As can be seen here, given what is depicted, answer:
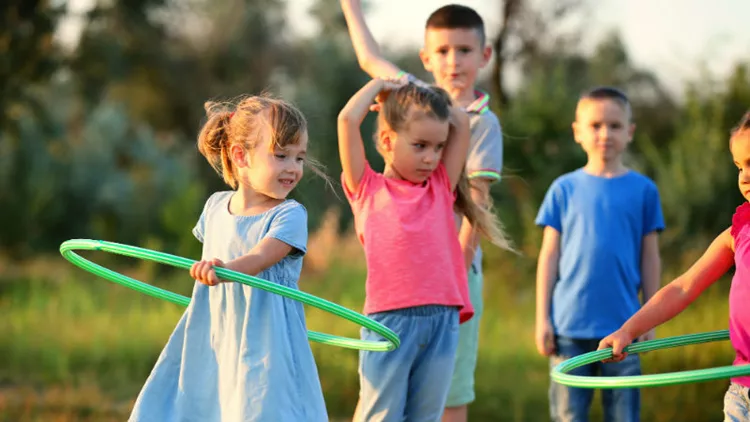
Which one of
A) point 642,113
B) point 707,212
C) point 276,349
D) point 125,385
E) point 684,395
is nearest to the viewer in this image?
point 276,349

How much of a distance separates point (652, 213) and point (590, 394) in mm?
974

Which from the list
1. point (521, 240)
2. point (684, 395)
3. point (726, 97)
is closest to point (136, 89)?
point (521, 240)

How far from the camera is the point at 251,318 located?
4281mm

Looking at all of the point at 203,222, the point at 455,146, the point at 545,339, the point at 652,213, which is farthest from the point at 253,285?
the point at 652,213

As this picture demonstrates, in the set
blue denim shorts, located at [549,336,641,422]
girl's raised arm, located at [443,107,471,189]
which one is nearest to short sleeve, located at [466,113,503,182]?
girl's raised arm, located at [443,107,471,189]

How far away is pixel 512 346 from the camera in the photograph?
886cm

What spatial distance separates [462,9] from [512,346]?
3867 mm

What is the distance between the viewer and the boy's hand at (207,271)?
3.98m

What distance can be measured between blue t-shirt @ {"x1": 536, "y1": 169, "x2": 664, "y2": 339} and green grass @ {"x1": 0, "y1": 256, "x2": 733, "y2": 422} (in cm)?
242

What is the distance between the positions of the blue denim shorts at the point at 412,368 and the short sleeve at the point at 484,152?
99 cm

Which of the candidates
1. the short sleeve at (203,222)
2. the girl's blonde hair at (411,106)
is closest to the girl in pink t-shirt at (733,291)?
the girl's blonde hair at (411,106)

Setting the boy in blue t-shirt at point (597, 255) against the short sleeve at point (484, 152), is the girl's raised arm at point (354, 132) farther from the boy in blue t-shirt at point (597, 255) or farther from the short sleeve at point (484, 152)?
the boy in blue t-shirt at point (597, 255)

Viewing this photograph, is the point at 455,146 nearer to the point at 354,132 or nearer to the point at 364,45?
the point at 354,132

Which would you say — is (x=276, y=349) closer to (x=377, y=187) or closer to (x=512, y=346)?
(x=377, y=187)
